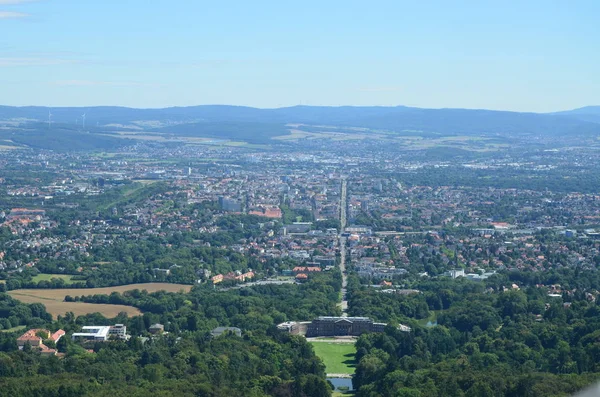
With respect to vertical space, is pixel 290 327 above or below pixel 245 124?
above

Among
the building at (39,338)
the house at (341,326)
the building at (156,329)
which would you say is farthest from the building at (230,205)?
the building at (39,338)

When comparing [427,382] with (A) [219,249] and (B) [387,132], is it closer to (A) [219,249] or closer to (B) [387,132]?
(A) [219,249]

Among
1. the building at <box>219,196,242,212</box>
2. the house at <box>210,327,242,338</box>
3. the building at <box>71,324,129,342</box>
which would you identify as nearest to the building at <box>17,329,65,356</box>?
the building at <box>71,324,129,342</box>

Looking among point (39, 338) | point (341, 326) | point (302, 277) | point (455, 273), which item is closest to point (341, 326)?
point (341, 326)

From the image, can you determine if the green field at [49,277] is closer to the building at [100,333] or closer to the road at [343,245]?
the road at [343,245]

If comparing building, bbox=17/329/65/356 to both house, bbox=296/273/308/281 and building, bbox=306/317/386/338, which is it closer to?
building, bbox=306/317/386/338

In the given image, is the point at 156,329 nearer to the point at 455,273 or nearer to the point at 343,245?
the point at 455,273
